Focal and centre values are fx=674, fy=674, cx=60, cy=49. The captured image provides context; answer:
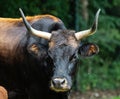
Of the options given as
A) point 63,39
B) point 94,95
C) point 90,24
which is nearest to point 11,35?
point 63,39

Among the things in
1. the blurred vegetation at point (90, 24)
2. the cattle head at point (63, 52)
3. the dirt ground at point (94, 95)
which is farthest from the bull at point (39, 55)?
the dirt ground at point (94, 95)

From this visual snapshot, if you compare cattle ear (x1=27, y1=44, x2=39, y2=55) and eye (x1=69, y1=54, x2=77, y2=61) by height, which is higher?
eye (x1=69, y1=54, x2=77, y2=61)

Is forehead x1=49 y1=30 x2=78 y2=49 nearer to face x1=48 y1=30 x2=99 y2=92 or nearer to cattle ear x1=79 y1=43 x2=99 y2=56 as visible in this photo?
face x1=48 y1=30 x2=99 y2=92

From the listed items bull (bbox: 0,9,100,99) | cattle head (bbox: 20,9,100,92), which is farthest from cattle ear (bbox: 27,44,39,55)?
cattle head (bbox: 20,9,100,92)

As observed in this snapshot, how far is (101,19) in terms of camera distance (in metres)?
18.6

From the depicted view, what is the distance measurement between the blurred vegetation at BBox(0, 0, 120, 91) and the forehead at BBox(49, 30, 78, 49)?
16.9 ft

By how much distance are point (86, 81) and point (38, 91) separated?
20.1ft

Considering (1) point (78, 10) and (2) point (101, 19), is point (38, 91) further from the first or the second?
(2) point (101, 19)

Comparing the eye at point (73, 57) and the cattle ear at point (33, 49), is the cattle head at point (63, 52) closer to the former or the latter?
the eye at point (73, 57)

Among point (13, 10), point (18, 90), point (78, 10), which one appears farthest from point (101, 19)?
point (18, 90)

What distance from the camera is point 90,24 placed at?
59.2 feet

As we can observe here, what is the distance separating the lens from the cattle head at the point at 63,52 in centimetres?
1074

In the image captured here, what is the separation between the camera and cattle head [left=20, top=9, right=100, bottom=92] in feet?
35.2

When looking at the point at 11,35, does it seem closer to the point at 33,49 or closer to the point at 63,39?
the point at 33,49
